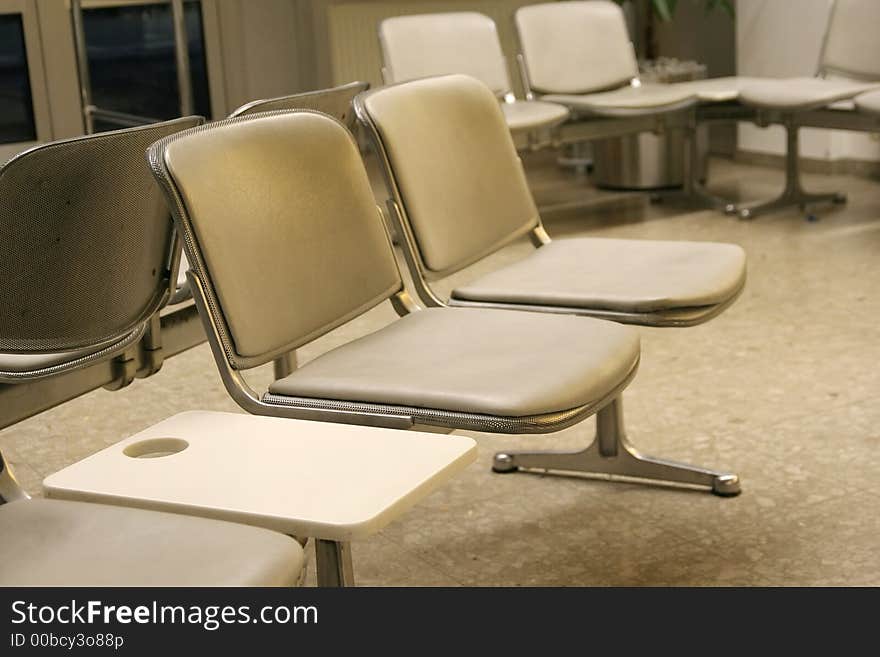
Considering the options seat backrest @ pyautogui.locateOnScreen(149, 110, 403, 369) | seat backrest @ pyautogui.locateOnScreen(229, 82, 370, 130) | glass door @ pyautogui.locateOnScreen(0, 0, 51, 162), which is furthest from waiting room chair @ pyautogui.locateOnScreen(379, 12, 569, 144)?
seat backrest @ pyautogui.locateOnScreen(149, 110, 403, 369)

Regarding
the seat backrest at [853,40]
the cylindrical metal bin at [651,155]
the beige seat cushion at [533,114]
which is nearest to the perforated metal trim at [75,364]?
the beige seat cushion at [533,114]

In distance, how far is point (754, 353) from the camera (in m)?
3.45

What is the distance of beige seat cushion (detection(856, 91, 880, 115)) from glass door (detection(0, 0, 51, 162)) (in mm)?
3674

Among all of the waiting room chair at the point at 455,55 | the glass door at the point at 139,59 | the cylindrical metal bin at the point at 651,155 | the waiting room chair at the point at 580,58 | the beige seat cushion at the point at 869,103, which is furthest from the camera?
the glass door at the point at 139,59

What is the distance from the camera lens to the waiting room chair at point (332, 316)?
1830 millimetres

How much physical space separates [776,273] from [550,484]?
76.9 inches

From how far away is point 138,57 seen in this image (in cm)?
683

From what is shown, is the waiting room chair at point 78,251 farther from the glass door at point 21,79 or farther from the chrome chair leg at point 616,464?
the glass door at point 21,79

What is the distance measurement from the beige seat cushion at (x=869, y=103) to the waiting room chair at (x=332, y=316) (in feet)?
9.74

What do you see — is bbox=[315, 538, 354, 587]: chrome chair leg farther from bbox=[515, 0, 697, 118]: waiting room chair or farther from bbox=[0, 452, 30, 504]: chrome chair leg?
bbox=[515, 0, 697, 118]: waiting room chair

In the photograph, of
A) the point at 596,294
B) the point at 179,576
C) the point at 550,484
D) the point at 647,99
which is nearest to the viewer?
the point at 179,576

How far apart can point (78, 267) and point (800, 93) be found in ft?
12.3
